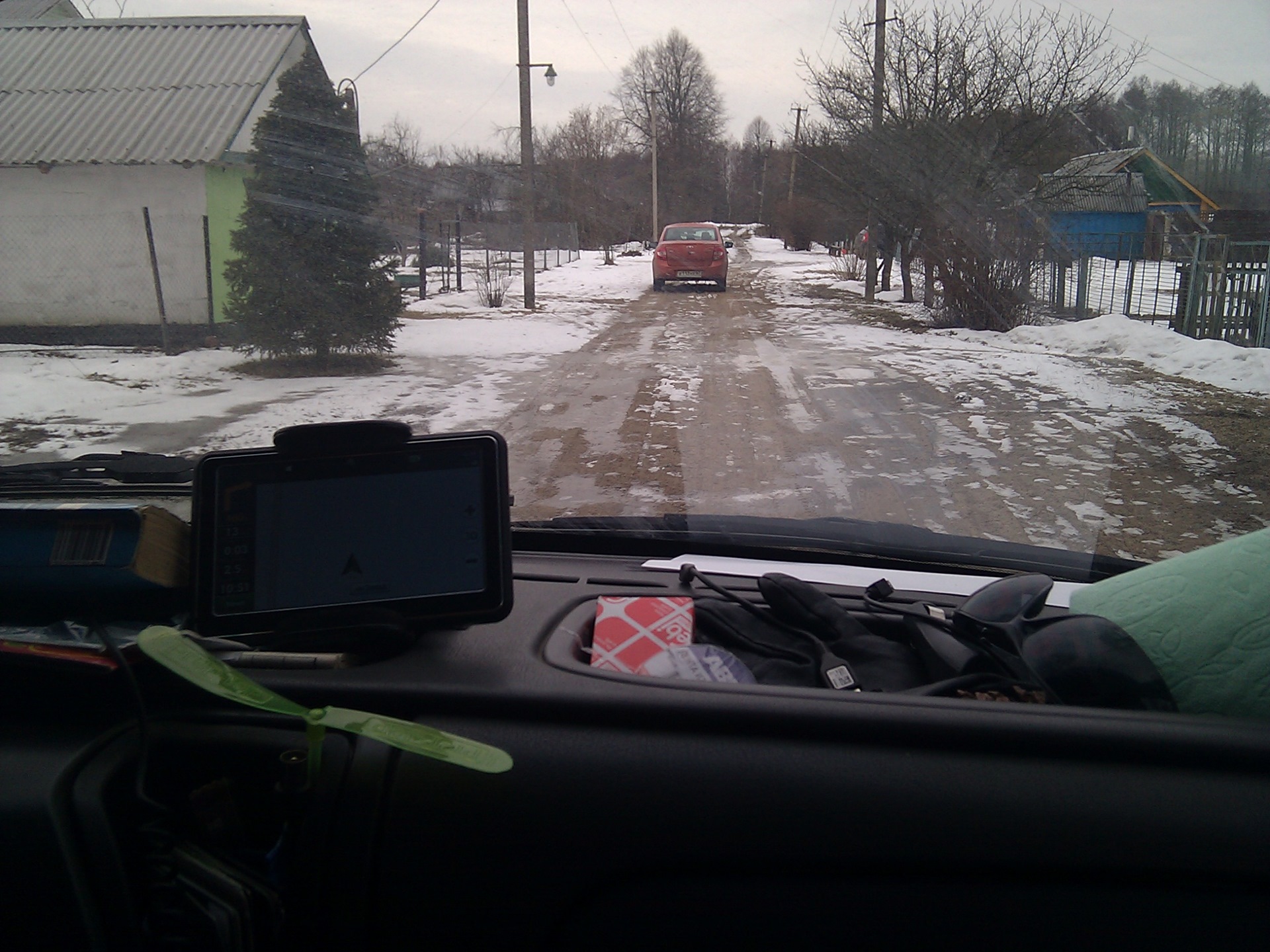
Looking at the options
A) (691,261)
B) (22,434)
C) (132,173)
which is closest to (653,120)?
(691,261)

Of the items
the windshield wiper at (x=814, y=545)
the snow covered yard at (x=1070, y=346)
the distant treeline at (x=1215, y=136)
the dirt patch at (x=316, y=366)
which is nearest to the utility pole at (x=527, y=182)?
the snow covered yard at (x=1070, y=346)

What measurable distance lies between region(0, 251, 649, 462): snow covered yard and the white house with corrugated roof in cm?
199

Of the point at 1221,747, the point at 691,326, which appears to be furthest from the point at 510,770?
the point at 691,326

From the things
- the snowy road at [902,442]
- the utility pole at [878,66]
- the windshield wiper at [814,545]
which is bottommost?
the snowy road at [902,442]

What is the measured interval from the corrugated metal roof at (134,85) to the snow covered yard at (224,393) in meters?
2.83

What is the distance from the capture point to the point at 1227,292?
1208 cm

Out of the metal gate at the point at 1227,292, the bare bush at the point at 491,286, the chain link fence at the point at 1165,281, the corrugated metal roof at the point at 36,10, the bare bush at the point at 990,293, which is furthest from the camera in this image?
the bare bush at the point at 491,286

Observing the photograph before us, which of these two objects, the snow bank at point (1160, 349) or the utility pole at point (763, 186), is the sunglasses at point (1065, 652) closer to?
the snow bank at point (1160, 349)

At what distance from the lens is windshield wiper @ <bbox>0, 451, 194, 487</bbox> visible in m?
2.40

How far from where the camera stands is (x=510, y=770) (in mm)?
1478

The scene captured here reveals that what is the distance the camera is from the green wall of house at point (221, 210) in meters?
13.3

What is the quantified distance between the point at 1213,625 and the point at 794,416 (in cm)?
613

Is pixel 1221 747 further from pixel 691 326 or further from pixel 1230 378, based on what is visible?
pixel 691 326

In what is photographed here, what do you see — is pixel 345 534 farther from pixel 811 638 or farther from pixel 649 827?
pixel 811 638
